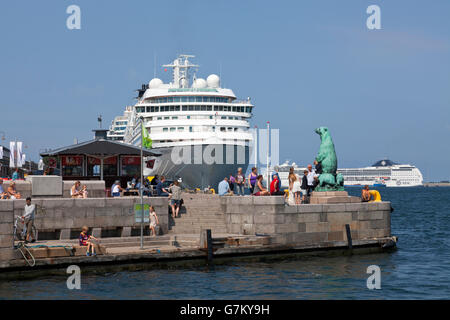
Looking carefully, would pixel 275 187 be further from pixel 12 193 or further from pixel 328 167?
pixel 12 193

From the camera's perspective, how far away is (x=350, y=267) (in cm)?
2577

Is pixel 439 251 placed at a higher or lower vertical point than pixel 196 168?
lower

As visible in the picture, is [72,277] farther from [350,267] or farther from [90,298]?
[350,267]

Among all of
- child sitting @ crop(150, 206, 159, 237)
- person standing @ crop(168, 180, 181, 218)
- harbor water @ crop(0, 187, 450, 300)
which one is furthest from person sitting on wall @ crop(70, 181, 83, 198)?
harbor water @ crop(0, 187, 450, 300)

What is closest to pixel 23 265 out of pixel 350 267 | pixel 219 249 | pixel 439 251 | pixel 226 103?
pixel 219 249

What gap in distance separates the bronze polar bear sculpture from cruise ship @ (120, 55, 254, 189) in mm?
30325

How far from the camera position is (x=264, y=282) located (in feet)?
73.3

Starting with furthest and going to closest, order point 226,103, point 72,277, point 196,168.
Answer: point 226,103, point 196,168, point 72,277

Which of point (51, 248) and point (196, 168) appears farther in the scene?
point (196, 168)

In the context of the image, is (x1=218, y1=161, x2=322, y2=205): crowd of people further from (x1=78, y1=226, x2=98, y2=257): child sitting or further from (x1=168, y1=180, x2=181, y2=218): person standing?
(x1=78, y1=226, x2=98, y2=257): child sitting

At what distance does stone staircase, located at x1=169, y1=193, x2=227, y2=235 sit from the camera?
28.7 m

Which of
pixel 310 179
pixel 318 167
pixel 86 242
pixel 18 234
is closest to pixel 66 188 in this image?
pixel 18 234
